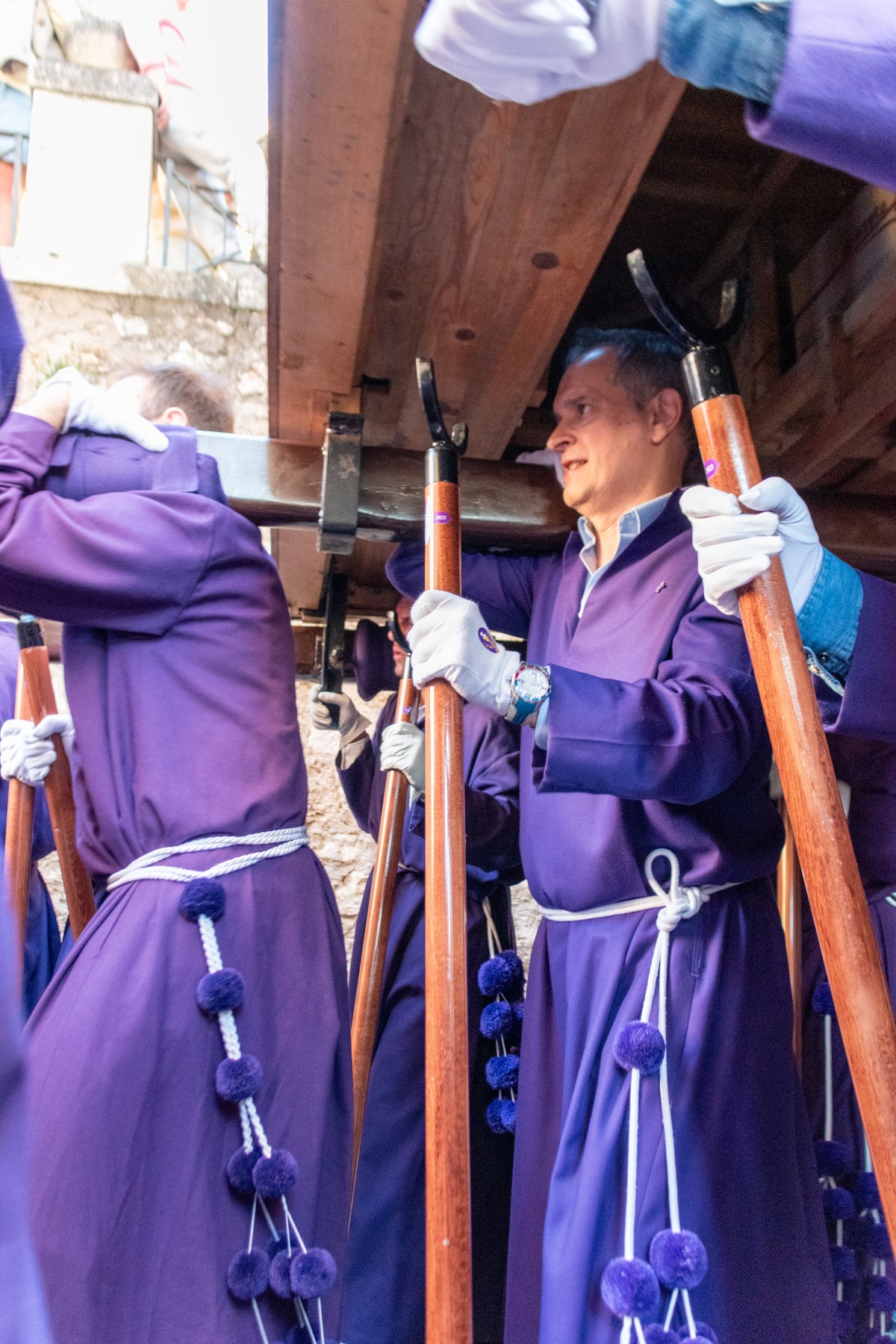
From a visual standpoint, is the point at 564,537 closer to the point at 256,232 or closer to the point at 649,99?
the point at 649,99

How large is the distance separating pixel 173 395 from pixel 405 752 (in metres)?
0.88

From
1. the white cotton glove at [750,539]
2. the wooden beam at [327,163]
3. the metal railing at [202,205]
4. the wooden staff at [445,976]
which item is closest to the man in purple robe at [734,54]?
the wooden beam at [327,163]

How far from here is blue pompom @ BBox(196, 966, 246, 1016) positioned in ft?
4.25

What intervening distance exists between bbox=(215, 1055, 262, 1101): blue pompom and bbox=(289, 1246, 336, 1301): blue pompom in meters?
0.19

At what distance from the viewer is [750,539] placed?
132 cm

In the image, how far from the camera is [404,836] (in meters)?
2.57

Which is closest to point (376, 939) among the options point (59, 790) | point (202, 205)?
point (59, 790)

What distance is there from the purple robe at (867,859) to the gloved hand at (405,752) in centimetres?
85

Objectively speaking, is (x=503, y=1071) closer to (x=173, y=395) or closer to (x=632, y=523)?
(x=632, y=523)

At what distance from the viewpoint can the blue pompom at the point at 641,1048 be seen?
53.3 inches

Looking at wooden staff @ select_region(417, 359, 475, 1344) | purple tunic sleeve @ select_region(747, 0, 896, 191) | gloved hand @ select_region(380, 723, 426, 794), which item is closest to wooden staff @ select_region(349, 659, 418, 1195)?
gloved hand @ select_region(380, 723, 426, 794)

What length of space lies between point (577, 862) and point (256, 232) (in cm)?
492

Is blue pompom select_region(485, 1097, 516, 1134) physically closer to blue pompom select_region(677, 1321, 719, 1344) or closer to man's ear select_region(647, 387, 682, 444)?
blue pompom select_region(677, 1321, 719, 1344)

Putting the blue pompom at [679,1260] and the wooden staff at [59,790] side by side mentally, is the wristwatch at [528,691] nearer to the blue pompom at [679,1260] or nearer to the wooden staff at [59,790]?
the blue pompom at [679,1260]
